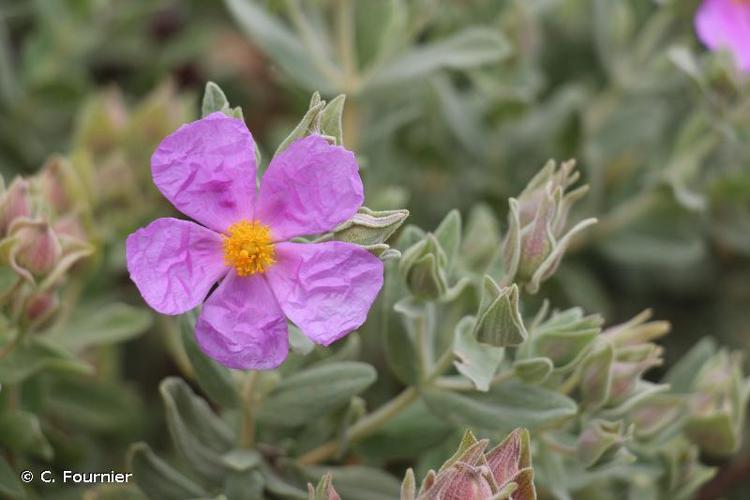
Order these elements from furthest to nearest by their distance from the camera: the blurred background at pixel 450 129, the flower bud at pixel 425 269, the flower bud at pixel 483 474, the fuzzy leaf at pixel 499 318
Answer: the blurred background at pixel 450 129 → the flower bud at pixel 425 269 → the fuzzy leaf at pixel 499 318 → the flower bud at pixel 483 474

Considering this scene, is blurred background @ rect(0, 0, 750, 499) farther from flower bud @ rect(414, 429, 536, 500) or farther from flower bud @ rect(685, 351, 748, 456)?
flower bud @ rect(414, 429, 536, 500)

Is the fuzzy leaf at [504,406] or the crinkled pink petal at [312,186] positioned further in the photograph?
the fuzzy leaf at [504,406]

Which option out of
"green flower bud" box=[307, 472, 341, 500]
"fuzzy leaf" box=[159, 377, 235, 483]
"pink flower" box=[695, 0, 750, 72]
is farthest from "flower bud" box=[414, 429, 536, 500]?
"pink flower" box=[695, 0, 750, 72]

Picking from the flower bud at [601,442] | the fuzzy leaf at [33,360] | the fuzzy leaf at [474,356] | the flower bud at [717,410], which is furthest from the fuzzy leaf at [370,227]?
the flower bud at [717,410]

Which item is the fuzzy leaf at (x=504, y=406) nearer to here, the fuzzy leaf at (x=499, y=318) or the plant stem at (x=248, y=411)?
the fuzzy leaf at (x=499, y=318)

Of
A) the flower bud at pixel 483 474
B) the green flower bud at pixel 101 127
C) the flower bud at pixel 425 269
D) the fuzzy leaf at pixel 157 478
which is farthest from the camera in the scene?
the green flower bud at pixel 101 127

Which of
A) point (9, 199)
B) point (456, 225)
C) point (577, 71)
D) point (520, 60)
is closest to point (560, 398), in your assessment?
point (456, 225)

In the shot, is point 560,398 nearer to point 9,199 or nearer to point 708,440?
point 708,440
